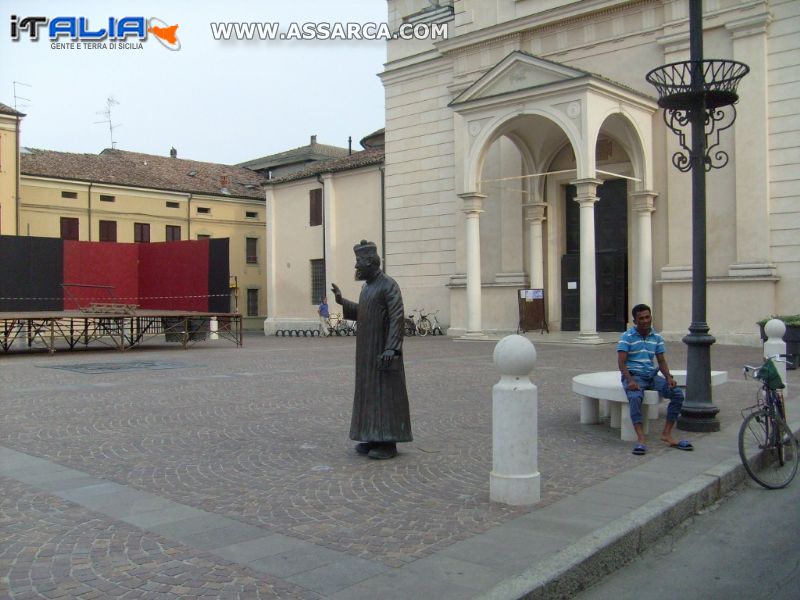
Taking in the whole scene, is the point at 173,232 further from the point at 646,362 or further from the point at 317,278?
the point at 646,362

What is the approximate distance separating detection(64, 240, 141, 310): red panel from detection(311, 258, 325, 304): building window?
8.47 meters

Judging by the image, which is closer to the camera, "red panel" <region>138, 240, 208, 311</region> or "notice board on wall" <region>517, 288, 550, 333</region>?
"notice board on wall" <region>517, 288, 550, 333</region>

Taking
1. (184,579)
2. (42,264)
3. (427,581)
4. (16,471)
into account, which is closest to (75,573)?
(184,579)

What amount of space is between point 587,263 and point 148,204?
28861 mm

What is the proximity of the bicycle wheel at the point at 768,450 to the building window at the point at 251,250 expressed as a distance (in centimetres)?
4031

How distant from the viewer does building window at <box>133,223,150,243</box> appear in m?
40.5

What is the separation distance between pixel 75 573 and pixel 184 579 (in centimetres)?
60

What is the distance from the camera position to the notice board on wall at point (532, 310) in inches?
912

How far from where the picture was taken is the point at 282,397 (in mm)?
10711

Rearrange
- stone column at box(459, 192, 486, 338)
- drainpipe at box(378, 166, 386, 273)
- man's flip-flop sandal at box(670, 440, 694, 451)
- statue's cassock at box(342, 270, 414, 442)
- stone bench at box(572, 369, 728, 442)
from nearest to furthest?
statue's cassock at box(342, 270, 414, 442)
man's flip-flop sandal at box(670, 440, 694, 451)
stone bench at box(572, 369, 728, 442)
stone column at box(459, 192, 486, 338)
drainpipe at box(378, 166, 386, 273)

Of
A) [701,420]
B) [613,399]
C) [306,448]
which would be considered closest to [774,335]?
[701,420]

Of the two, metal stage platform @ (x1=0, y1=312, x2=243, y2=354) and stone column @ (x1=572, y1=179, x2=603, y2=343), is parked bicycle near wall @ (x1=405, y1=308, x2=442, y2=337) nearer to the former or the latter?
metal stage platform @ (x1=0, y1=312, x2=243, y2=354)

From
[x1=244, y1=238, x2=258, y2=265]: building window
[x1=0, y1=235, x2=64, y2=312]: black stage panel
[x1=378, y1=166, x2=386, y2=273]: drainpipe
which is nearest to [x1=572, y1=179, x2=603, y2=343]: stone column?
[x1=378, y1=166, x2=386, y2=273]: drainpipe

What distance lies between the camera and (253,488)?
5.66 metres
